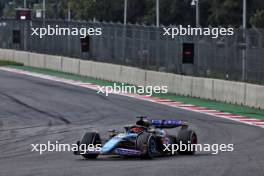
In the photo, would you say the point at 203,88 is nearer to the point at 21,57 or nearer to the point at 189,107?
the point at 189,107

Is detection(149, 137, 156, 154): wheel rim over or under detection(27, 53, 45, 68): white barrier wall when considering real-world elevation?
over

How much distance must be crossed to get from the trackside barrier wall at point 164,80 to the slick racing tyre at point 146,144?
11891 mm

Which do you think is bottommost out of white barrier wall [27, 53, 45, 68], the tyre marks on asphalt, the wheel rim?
the tyre marks on asphalt

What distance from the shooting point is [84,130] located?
73.7ft

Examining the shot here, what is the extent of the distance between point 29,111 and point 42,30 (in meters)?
25.0

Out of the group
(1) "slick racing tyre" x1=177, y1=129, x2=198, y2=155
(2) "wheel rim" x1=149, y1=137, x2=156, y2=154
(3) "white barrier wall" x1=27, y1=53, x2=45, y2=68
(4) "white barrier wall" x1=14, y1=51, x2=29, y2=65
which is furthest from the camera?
(4) "white barrier wall" x1=14, y1=51, x2=29, y2=65

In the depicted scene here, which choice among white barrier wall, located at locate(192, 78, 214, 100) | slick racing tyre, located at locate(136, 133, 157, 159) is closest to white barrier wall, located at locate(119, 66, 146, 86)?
white barrier wall, located at locate(192, 78, 214, 100)

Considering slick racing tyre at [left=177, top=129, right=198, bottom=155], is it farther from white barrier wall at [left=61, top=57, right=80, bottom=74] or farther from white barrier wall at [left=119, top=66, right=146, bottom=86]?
white barrier wall at [left=61, top=57, right=80, bottom=74]

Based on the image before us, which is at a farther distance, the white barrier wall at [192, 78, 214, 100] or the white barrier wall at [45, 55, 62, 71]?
the white barrier wall at [45, 55, 62, 71]

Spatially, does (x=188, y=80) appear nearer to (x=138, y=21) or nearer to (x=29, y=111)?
(x=29, y=111)

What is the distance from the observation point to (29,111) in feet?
90.6

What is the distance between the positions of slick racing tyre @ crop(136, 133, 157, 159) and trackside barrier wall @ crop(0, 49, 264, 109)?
468 inches

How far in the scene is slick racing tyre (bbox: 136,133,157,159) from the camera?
53.1 ft

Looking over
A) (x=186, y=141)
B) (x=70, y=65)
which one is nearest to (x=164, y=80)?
(x=70, y=65)
